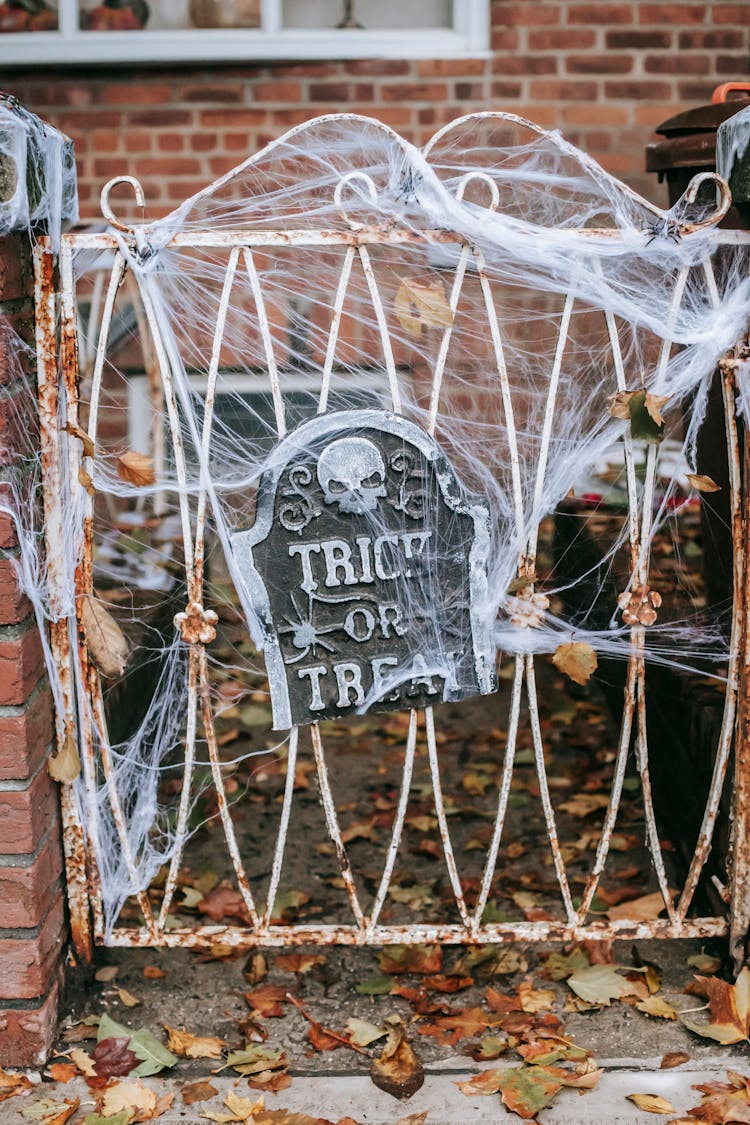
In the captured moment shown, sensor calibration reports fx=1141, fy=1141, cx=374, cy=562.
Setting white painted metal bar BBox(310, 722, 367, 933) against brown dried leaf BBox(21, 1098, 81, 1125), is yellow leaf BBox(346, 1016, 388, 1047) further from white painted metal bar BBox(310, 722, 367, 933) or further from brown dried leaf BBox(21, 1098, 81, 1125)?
brown dried leaf BBox(21, 1098, 81, 1125)

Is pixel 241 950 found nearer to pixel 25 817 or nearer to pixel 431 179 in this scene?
pixel 25 817

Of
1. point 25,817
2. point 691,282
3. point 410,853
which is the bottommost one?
point 410,853

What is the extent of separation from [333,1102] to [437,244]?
1511 millimetres

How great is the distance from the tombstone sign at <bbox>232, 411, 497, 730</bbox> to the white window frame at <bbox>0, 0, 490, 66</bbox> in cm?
316

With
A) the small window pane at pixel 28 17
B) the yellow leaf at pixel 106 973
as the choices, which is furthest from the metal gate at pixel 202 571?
the small window pane at pixel 28 17

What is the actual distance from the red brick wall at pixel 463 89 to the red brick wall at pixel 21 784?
2.95 meters

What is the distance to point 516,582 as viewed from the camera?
2072mm

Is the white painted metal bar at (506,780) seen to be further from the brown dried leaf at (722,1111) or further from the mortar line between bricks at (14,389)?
the mortar line between bricks at (14,389)

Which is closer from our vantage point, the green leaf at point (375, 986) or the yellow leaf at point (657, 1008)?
the yellow leaf at point (657, 1008)

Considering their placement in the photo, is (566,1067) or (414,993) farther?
(414,993)

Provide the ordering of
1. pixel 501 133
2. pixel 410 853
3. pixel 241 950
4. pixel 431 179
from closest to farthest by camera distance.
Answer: pixel 431 179, pixel 241 950, pixel 410 853, pixel 501 133

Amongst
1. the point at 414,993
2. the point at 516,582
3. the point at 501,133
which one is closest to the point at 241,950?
Answer: the point at 414,993

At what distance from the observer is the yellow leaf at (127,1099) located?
6.42 feet

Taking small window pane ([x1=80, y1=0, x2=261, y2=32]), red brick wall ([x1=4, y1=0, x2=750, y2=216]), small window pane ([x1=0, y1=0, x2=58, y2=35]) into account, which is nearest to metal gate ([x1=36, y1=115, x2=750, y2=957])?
red brick wall ([x1=4, y1=0, x2=750, y2=216])
